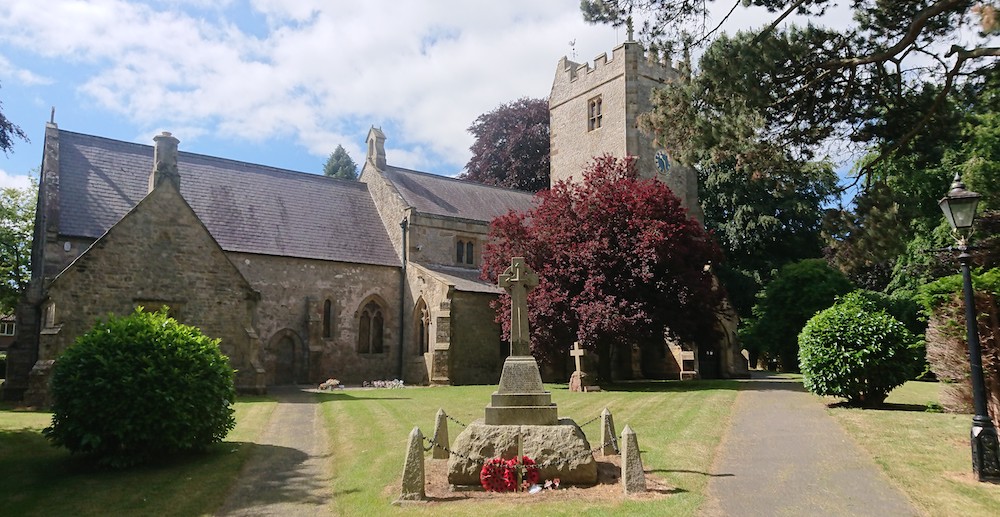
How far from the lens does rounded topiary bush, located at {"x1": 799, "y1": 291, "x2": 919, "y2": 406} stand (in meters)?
14.2

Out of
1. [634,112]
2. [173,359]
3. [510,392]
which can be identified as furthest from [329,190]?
[510,392]

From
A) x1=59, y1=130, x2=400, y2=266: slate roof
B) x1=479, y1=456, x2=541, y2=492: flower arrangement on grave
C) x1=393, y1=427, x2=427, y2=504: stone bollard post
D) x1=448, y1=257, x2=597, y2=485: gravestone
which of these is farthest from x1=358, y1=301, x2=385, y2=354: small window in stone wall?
x1=393, y1=427, x2=427, y2=504: stone bollard post

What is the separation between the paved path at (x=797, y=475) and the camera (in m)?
7.43

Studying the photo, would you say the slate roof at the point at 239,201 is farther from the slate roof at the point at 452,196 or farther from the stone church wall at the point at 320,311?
the slate roof at the point at 452,196

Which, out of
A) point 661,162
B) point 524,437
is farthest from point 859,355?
point 661,162

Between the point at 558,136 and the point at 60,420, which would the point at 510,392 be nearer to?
the point at 60,420

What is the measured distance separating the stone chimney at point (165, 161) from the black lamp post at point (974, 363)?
64.0 feet

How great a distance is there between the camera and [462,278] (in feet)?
96.5

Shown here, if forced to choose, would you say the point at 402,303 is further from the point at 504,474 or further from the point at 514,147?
the point at 504,474

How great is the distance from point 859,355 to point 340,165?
5715cm

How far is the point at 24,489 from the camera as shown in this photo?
29.7 ft

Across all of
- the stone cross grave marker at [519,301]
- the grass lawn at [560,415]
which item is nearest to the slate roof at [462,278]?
the grass lawn at [560,415]

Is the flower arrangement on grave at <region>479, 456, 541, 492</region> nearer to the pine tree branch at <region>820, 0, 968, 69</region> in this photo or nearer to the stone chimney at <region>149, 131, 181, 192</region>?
the pine tree branch at <region>820, 0, 968, 69</region>

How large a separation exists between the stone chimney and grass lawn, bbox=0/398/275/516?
9.20 metres
